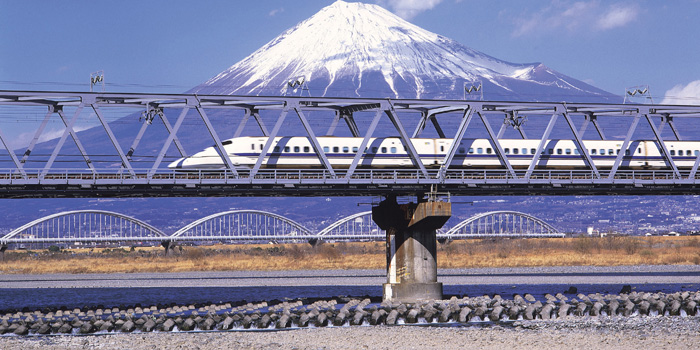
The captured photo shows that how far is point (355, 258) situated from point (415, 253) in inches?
2785

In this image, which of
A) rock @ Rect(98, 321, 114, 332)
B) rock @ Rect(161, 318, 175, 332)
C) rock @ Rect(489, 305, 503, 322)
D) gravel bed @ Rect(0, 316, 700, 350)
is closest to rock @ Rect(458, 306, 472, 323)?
rock @ Rect(489, 305, 503, 322)

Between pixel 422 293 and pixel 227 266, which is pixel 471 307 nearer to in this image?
pixel 422 293

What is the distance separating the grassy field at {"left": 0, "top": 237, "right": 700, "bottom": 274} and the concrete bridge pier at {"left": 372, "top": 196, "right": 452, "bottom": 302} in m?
54.1

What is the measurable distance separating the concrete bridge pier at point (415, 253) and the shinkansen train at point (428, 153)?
10443 millimetres

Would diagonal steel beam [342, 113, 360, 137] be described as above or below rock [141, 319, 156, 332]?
above

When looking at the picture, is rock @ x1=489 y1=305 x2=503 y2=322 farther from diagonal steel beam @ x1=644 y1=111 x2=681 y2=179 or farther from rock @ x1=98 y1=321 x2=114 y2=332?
diagonal steel beam @ x1=644 y1=111 x2=681 y2=179

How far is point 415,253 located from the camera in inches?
2349

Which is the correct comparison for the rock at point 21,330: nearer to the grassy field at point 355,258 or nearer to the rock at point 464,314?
the rock at point 464,314

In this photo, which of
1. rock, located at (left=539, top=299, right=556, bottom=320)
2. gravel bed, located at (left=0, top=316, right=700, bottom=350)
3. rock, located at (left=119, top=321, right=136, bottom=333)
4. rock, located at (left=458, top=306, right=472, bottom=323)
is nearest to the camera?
gravel bed, located at (left=0, top=316, right=700, bottom=350)

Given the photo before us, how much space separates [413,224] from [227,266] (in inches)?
2508

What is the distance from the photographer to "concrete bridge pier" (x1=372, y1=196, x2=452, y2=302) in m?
59.0

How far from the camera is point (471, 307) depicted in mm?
55438

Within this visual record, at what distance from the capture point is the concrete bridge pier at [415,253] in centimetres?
5900

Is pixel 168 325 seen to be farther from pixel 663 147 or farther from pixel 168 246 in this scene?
pixel 168 246
